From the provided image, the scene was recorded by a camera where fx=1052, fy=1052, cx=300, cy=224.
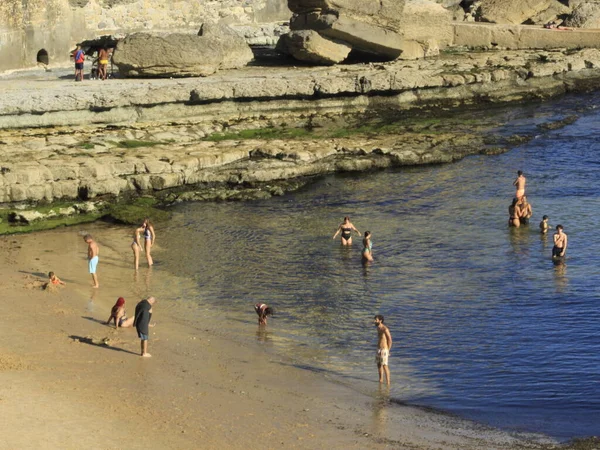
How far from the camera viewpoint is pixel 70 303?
18609mm

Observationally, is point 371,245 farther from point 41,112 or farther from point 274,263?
point 41,112

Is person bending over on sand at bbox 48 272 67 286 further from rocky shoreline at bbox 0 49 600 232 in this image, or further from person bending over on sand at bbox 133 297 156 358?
rocky shoreline at bbox 0 49 600 232

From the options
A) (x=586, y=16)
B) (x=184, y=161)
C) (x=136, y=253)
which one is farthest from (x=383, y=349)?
(x=586, y=16)

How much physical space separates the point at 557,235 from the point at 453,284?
2682mm

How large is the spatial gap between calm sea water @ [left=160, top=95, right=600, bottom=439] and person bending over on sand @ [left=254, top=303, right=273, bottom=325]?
0.76 feet

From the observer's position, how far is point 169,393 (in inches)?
568

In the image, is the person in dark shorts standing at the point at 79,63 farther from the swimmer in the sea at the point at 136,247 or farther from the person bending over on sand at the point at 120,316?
the person bending over on sand at the point at 120,316

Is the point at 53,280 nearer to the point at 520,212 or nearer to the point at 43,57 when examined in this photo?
the point at 520,212

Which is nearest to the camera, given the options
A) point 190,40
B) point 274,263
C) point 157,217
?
point 274,263

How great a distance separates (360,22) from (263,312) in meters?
19.3

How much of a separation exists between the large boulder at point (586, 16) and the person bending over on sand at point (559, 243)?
23645mm

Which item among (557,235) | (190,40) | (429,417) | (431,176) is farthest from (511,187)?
(429,417)

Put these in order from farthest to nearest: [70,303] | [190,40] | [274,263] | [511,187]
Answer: [190,40]
[511,187]
[274,263]
[70,303]

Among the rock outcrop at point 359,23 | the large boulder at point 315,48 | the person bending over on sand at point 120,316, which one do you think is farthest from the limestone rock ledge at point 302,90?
the person bending over on sand at point 120,316
